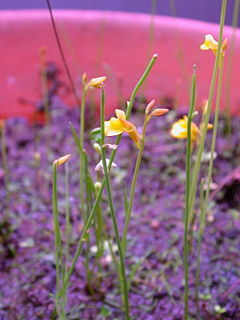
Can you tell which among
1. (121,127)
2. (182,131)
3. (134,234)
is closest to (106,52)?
(134,234)

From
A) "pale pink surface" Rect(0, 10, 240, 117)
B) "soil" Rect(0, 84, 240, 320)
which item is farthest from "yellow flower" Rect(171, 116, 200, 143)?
"pale pink surface" Rect(0, 10, 240, 117)

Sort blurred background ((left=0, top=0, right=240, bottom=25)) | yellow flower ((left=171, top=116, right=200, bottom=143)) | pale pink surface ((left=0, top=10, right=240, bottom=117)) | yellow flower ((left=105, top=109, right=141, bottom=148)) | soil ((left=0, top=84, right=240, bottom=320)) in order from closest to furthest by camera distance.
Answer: yellow flower ((left=105, top=109, right=141, bottom=148)) → yellow flower ((left=171, top=116, right=200, bottom=143)) → soil ((left=0, top=84, right=240, bottom=320)) → pale pink surface ((left=0, top=10, right=240, bottom=117)) → blurred background ((left=0, top=0, right=240, bottom=25))

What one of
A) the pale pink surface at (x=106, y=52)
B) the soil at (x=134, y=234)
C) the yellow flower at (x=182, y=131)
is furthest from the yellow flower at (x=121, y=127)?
the pale pink surface at (x=106, y=52)

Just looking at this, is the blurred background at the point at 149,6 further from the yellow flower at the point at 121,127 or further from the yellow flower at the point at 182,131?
the yellow flower at the point at 121,127

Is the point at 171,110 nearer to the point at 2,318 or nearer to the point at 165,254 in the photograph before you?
the point at 165,254

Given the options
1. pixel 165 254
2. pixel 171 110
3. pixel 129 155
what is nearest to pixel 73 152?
pixel 129 155

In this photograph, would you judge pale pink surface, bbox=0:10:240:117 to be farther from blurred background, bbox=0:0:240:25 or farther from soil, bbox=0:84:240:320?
blurred background, bbox=0:0:240:25

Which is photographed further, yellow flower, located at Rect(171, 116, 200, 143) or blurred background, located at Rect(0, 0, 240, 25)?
blurred background, located at Rect(0, 0, 240, 25)
